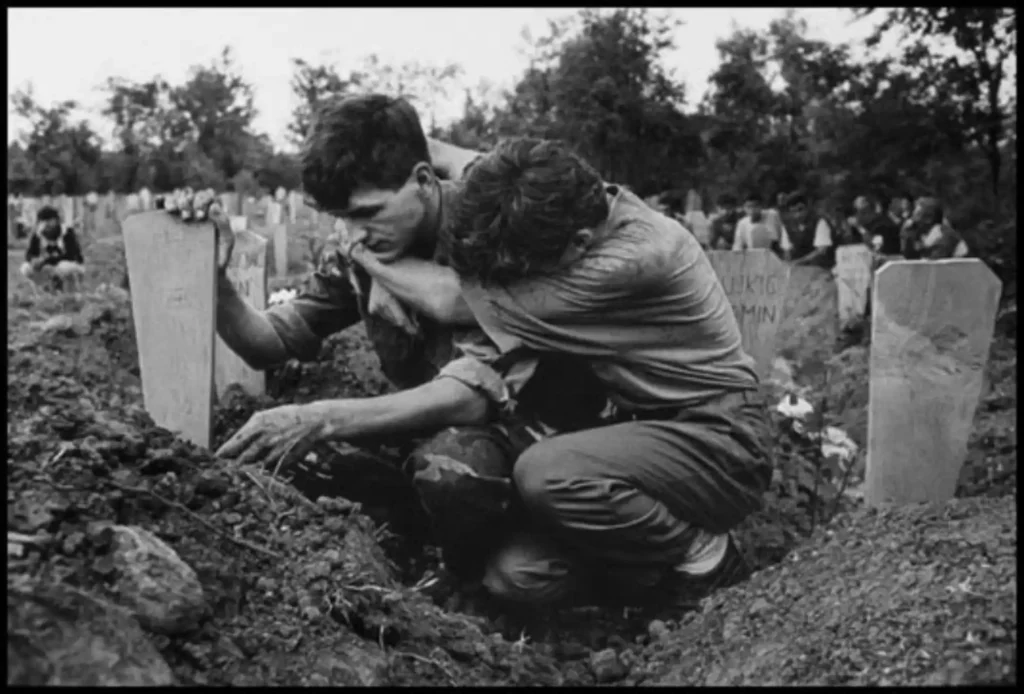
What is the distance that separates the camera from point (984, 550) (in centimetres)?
314

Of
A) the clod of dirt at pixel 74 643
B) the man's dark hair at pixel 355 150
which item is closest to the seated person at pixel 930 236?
the man's dark hair at pixel 355 150

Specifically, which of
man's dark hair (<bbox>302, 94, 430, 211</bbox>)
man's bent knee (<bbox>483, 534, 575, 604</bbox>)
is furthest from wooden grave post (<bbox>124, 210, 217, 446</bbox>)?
man's bent knee (<bbox>483, 534, 575, 604</bbox>)

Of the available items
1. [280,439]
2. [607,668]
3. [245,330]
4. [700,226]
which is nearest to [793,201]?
[700,226]

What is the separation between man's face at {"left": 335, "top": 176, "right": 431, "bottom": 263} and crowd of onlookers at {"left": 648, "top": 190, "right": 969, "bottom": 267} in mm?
6464

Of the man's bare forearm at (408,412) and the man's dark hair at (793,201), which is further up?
the man's dark hair at (793,201)

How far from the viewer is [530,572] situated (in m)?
3.63

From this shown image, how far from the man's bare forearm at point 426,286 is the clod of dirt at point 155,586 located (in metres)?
1.49

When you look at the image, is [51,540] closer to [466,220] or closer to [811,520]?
[466,220]

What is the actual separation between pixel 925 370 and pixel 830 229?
10.4 metres

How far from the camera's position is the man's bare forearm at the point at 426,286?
379 cm

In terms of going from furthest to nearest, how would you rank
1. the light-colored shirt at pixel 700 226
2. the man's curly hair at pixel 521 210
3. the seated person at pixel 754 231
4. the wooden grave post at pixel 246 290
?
the light-colored shirt at pixel 700 226 < the seated person at pixel 754 231 < the wooden grave post at pixel 246 290 < the man's curly hair at pixel 521 210

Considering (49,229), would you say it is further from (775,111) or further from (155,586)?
(775,111)

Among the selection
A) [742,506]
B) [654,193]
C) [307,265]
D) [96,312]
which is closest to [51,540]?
[742,506]

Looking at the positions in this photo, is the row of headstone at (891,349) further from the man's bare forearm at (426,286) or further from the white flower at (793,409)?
the white flower at (793,409)
